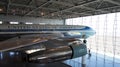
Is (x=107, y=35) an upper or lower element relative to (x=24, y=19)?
lower

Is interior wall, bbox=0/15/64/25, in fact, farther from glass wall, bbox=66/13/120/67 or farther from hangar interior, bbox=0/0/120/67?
glass wall, bbox=66/13/120/67

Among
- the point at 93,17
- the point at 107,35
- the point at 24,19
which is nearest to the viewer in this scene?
the point at 107,35

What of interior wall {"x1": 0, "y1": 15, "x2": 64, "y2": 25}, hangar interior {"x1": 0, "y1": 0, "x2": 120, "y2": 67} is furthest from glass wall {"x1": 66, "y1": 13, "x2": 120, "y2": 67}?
interior wall {"x1": 0, "y1": 15, "x2": 64, "y2": 25}

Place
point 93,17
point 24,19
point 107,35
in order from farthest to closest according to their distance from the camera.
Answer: point 24,19, point 93,17, point 107,35

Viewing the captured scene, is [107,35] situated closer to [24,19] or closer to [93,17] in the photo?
[93,17]

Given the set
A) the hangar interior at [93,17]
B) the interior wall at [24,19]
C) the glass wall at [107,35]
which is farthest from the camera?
the interior wall at [24,19]

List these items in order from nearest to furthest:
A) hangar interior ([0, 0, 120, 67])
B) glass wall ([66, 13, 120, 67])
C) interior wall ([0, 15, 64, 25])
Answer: hangar interior ([0, 0, 120, 67]) → glass wall ([66, 13, 120, 67]) → interior wall ([0, 15, 64, 25])

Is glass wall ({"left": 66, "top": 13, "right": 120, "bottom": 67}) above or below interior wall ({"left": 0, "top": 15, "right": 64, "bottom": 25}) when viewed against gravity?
below

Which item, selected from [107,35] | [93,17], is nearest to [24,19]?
[93,17]

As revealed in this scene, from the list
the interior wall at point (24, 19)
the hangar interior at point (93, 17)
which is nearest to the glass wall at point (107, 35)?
the hangar interior at point (93, 17)

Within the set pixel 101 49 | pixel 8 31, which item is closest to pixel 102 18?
pixel 101 49

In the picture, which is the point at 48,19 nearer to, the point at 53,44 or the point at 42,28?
the point at 42,28

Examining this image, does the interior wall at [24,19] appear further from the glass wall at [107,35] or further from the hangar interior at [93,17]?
the glass wall at [107,35]

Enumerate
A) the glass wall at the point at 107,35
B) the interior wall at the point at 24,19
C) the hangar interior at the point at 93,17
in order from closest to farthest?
the hangar interior at the point at 93,17 < the glass wall at the point at 107,35 < the interior wall at the point at 24,19
